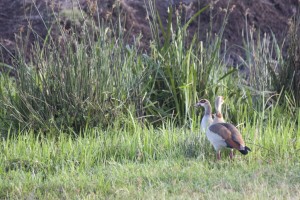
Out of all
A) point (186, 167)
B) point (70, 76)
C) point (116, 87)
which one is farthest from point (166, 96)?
point (186, 167)

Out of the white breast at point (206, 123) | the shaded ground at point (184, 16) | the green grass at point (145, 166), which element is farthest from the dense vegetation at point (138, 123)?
the shaded ground at point (184, 16)

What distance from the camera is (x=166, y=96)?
8461mm

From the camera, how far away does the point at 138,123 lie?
7.79 m

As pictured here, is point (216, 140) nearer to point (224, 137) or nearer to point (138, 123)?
point (224, 137)

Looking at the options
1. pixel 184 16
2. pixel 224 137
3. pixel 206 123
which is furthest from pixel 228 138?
pixel 184 16

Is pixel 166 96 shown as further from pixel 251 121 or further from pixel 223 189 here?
A: pixel 223 189

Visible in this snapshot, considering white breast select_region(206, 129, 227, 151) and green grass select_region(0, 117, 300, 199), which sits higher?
white breast select_region(206, 129, 227, 151)

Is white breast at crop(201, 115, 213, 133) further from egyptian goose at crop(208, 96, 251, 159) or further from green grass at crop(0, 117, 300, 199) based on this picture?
egyptian goose at crop(208, 96, 251, 159)

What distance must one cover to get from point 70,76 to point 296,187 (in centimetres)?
299

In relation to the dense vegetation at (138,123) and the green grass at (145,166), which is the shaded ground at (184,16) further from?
the green grass at (145,166)

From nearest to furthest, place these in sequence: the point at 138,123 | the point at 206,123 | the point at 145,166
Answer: the point at 145,166
the point at 206,123
the point at 138,123

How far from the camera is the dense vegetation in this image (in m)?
5.94

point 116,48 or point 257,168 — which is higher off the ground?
point 116,48

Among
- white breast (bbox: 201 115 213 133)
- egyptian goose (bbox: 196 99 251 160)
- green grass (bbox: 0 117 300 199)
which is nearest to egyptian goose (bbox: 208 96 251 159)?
egyptian goose (bbox: 196 99 251 160)
